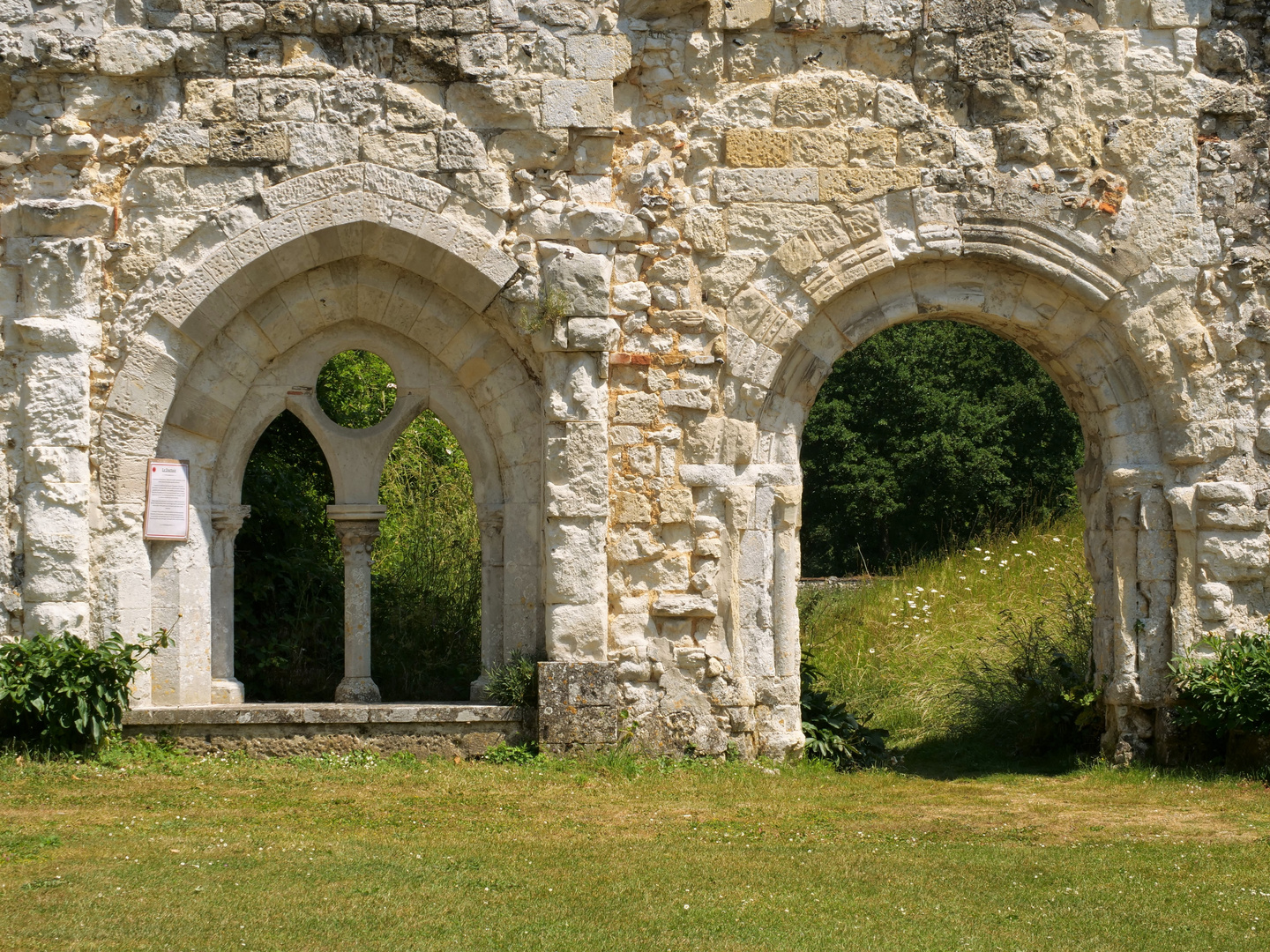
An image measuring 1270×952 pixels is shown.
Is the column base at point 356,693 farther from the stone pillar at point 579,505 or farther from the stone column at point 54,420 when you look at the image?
the stone column at point 54,420

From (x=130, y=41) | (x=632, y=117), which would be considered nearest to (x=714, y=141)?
(x=632, y=117)

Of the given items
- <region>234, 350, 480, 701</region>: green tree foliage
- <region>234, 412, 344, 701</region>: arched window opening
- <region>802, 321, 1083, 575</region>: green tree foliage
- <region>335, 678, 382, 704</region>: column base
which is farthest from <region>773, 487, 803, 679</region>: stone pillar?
<region>802, 321, 1083, 575</region>: green tree foliage

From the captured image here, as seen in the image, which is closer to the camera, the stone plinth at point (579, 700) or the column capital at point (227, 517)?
the stone plinth at point (579, 700)

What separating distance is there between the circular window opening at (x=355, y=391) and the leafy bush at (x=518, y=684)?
4.78 meters

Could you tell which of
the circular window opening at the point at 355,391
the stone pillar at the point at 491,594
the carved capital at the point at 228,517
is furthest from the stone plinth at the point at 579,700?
the circular window opening at the point at 355,391

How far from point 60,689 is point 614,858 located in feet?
11.0

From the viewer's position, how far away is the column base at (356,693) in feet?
27.3

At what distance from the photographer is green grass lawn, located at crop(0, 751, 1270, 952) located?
4809 millimetres

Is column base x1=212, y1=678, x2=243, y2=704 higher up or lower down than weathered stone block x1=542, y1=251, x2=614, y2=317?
lower down

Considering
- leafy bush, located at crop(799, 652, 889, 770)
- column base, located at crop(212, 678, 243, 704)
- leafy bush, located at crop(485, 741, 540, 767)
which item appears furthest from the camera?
leafy bush, located at crop(799, 652, 889, 770)

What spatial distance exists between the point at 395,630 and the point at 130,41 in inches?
179

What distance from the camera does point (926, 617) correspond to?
1229 cm

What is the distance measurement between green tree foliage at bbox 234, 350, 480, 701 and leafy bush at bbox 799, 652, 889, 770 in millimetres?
2438

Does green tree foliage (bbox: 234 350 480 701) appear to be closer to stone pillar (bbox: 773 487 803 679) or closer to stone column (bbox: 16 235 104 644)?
stone column (bbox: 16 235 104 644)
